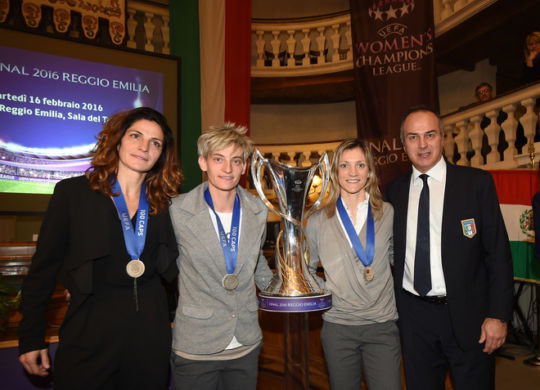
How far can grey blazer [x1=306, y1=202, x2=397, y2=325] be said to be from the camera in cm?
161

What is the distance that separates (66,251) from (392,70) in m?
4.28

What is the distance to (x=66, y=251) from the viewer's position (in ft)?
4.33

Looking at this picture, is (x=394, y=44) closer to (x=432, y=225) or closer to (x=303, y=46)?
(x=432, y=225)

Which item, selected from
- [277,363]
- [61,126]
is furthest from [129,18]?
[277,363]

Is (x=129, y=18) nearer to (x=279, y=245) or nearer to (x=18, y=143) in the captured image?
(x=18, y=143)

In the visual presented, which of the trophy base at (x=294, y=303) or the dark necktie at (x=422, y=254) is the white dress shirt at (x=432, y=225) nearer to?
the dark necktie at (x=422, y=254)

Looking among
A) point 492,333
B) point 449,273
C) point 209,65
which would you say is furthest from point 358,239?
point 209,65

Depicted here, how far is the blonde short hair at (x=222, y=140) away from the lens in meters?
1.45

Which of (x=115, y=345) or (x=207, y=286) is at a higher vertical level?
(x=207, y=286)

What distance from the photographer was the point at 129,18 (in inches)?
255

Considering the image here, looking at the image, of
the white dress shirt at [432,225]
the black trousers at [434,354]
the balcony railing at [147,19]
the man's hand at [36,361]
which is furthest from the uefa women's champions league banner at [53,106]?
the balcony railing at [147,19]

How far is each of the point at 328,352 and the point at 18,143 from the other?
112 inches

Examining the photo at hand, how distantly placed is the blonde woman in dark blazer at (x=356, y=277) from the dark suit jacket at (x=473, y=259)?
0.15 m

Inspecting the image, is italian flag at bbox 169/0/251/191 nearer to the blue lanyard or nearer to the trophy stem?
A: the blue lanyard
